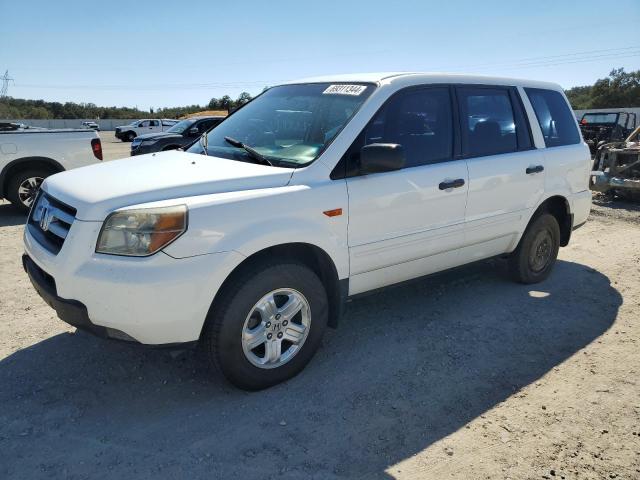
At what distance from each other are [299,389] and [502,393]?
1.27m

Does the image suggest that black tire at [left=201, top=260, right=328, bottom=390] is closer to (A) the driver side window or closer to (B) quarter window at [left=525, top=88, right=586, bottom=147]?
(A) the driver side window

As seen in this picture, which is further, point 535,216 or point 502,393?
point 535,216

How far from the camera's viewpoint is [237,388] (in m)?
3.08

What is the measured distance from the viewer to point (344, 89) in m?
3.67

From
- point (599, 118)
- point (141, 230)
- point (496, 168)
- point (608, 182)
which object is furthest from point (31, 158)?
point (599, 118)

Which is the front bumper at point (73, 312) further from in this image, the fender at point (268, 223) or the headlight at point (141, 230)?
the fender at point (268, 223)

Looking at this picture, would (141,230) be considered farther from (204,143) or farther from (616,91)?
(616,91)

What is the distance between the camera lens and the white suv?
2.63m

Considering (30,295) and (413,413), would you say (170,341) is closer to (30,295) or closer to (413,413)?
(413,413)

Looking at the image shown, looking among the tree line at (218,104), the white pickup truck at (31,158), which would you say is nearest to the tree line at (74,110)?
the tree line at (218,104)

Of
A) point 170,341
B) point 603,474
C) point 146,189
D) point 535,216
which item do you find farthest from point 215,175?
point 535,216

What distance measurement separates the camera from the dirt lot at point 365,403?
8.27ft

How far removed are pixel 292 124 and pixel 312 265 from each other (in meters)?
1.06

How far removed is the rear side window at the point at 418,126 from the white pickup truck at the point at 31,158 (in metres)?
6.56
